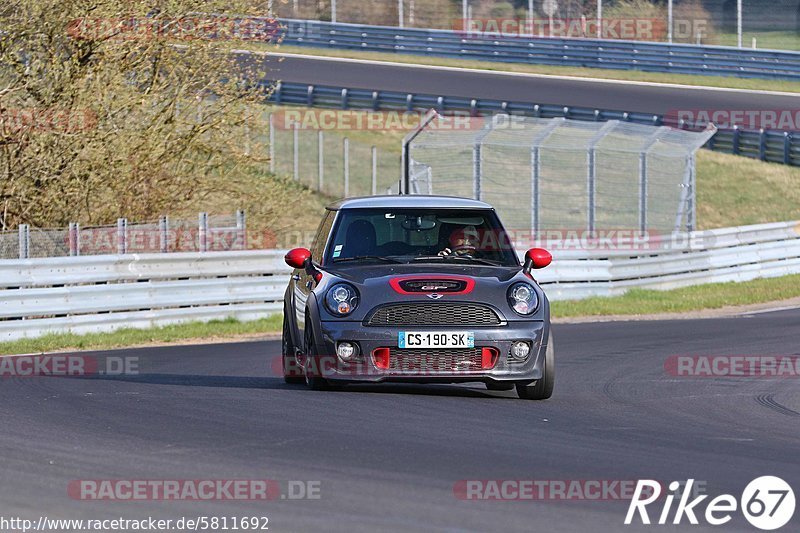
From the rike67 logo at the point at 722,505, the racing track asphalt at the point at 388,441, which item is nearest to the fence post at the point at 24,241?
the racing track asphalt at the point at 388,441

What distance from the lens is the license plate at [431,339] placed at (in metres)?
10.3

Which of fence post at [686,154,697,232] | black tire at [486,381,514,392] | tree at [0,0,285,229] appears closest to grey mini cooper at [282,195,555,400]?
black tire at [486,381,514,392]

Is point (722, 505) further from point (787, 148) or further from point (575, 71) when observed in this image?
point (575, 71)

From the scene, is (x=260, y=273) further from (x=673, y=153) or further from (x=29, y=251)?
(x=673, y=153)

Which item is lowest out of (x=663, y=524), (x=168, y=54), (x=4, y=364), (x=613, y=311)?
(x=613, y=311)

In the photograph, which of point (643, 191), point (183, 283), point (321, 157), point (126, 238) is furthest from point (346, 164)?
point (126, 238)

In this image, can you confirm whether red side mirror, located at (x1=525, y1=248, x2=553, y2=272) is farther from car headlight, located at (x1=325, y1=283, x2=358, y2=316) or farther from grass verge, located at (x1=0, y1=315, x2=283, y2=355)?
grass verge, located at (x1=0, y1=315, x2=283, y2=355)

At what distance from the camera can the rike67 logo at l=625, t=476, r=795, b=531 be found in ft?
20.8

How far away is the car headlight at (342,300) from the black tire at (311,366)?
0.93 ft

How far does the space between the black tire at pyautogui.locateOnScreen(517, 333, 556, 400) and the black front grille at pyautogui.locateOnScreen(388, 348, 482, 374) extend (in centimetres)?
57

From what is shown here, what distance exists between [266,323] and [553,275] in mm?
5564

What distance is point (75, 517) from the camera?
20.5 ft

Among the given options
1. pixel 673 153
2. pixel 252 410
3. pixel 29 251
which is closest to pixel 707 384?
pixel 252 410

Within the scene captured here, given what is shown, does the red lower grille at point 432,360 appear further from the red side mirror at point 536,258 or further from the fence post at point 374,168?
the fence post at point 374,168
